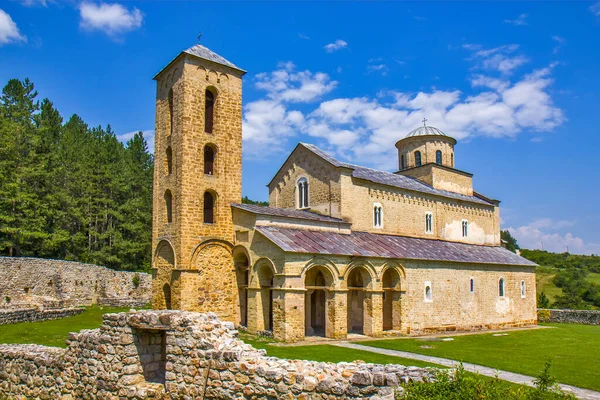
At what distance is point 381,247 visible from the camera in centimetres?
2336

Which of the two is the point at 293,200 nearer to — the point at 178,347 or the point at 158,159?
the point at 158,159

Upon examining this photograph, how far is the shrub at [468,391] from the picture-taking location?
5.93 metres

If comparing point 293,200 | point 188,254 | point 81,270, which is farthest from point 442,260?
point 81,270

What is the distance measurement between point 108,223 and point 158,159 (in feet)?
73.2

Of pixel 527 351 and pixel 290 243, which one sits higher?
pixel 290 243

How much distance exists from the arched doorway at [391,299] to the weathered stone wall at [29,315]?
1553cm

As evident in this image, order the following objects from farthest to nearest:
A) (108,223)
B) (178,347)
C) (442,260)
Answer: (108,223) < (442,260) < (178,347)

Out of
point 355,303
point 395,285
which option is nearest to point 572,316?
point 355,303

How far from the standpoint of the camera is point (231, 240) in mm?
21375

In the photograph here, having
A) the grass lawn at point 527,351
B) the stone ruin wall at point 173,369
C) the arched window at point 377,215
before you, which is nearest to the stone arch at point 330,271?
the grass lawn at point 527,351

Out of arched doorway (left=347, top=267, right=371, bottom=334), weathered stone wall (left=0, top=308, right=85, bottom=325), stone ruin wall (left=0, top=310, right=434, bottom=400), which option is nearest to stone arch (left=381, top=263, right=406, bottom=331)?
arched doorway (left=347, top=267, right=371, bottom=334)

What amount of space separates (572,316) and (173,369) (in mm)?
35604

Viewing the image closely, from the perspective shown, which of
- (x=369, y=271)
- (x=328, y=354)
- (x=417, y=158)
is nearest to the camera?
(x=328, y=354)

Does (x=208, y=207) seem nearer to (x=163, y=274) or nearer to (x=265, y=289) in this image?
(x=163, y=274)
